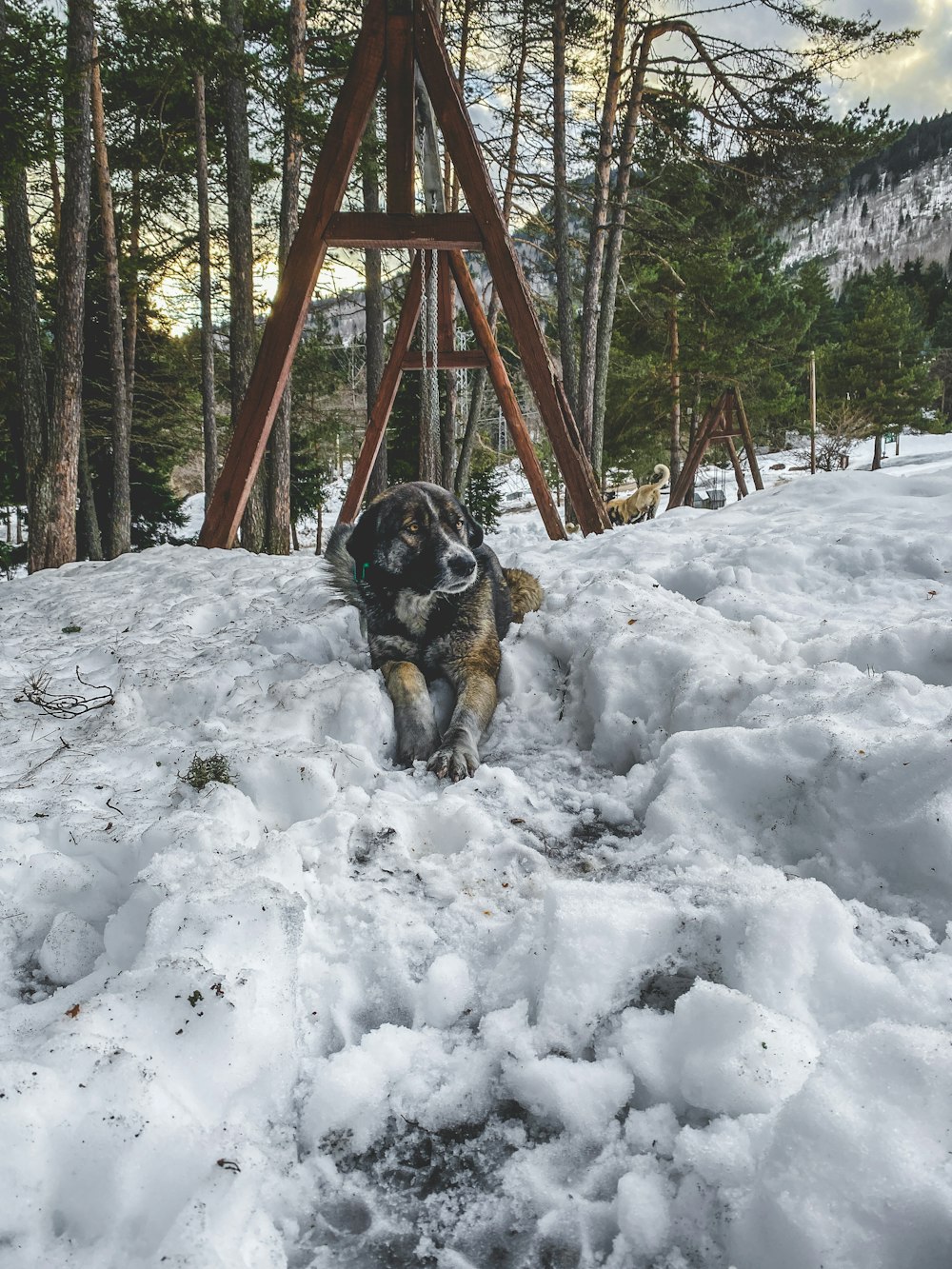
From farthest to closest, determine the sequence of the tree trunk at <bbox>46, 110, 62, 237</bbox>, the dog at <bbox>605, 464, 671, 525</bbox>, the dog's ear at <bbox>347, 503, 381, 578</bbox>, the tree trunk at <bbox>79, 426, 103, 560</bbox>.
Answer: the dog at <bbox>605, 464, 671, 525</bbox>
the tree trunk at <bbox>79, 426, 103, 560</bbox>
the tree trunk at <bbox>46, 110, 62, 237</bbox>
the dog's ear at <bbox>347, 503, 381, 578</bbox>

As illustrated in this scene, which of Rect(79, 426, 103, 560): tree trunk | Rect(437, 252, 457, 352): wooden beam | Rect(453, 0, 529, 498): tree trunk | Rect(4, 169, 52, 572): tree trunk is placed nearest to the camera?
Rect(437, 252, 457, 352): wooden beam

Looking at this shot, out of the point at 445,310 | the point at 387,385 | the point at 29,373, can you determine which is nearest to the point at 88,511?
the point at 29,373

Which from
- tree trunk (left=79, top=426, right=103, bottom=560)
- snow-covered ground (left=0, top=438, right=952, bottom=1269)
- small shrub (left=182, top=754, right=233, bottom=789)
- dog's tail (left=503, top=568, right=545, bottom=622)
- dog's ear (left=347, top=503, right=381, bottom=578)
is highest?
tree trunk (left=79, top=426, right=103, bottom=560)

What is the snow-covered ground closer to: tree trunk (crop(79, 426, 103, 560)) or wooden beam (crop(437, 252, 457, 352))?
wooden beam (crop(437, 252, 457, 352))

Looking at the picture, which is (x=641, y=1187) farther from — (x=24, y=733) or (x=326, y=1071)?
(x=24, y=733)

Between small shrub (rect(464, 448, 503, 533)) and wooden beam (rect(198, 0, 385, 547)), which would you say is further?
small shrub (rect(464, 448, 503, 533))

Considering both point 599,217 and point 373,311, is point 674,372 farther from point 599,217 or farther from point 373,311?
point 373,311

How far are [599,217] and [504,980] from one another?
14.2 metres

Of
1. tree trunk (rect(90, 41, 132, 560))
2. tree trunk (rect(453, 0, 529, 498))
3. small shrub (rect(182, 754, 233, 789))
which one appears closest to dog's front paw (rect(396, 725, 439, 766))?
small shrub (rect(182, 754, 233, 789))

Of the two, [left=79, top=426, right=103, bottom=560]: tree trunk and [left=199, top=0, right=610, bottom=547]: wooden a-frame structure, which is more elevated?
[left=199, top=0, right=610, bottom=547]: wooden a-frame structure

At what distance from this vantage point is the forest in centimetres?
801

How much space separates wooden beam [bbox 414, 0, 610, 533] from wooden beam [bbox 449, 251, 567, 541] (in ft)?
2.74

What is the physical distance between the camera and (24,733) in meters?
2.66

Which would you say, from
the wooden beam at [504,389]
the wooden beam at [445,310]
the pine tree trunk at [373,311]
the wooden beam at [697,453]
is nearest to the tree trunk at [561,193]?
the wooden beam at [697,453]
